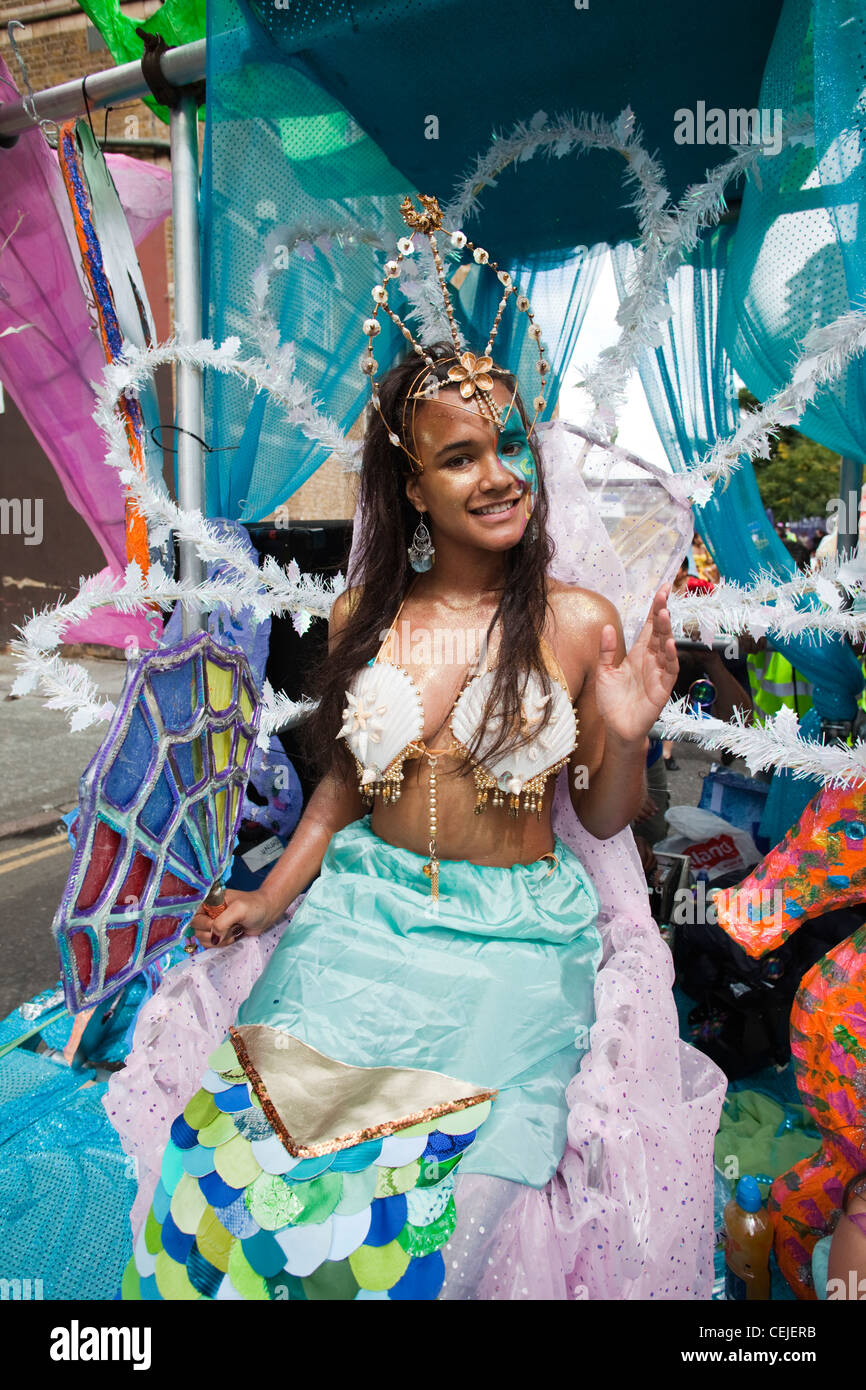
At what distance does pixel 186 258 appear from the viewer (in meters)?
2.28

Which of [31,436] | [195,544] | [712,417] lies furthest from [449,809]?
[31,436]

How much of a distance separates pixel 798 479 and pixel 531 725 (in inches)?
728

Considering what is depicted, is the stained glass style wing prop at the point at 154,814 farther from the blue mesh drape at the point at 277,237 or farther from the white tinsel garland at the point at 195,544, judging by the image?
the blue mesh drape at the point at 277,237

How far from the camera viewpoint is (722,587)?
2.09 m

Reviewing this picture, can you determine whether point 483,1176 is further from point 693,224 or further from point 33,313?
point 33,313

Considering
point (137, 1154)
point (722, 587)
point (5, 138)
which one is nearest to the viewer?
point (137, 1154)

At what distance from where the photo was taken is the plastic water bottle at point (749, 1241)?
70.9 inches

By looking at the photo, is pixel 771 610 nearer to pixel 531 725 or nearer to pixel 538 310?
pixel 531 725

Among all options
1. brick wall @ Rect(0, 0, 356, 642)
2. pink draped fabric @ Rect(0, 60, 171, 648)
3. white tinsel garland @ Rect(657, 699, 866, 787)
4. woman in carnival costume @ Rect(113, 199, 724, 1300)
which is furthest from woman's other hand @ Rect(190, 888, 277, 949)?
brick wall @ Rect(0, 0, 356, 642)

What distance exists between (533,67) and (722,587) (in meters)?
1.27

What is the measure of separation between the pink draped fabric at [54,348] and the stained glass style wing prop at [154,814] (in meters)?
1.36

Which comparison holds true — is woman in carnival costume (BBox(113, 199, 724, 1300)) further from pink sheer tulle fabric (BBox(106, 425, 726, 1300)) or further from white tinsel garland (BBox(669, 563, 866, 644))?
white tinsel garland (BBox(669, 563, 866, 644))

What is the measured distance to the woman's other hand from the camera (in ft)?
5.64
